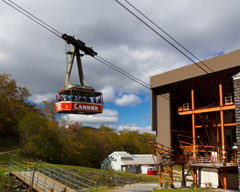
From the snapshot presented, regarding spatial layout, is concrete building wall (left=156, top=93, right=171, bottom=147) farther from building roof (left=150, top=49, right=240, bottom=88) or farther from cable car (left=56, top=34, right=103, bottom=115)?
cable car (left=56, top=34, right=103, bottom=115)

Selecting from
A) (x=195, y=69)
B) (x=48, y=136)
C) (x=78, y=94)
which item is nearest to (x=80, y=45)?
(x=78, y=94)

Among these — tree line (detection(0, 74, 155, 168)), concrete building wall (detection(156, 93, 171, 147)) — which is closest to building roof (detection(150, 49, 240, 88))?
concrete building wall (detection(156, 93, 171, 147))

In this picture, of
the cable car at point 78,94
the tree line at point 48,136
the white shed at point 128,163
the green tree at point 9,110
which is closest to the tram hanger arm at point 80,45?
the cable car at point 78,94

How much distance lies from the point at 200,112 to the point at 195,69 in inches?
197

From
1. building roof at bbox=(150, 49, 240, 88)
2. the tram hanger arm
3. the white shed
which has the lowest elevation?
the white shed

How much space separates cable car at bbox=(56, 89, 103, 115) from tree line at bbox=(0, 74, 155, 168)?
770cm

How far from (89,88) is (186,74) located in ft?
45.5

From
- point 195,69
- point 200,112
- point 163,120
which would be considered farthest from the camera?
point 163,120

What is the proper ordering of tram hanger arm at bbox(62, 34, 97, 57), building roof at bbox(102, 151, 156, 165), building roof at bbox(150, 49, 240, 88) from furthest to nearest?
1. building roof at bbox(102, 151, 156, 165)
2. building roof at bbox(150, 49, 240, 88)
3. tram hanger arm at bbox(62, 34, 97, 57)

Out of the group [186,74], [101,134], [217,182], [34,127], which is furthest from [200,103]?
[101,134]

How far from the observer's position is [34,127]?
1695 inches

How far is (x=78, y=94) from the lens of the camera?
1977 cm

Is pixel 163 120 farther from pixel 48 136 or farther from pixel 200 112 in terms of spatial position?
pixel 48 136

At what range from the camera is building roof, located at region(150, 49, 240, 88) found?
83.8 ft
